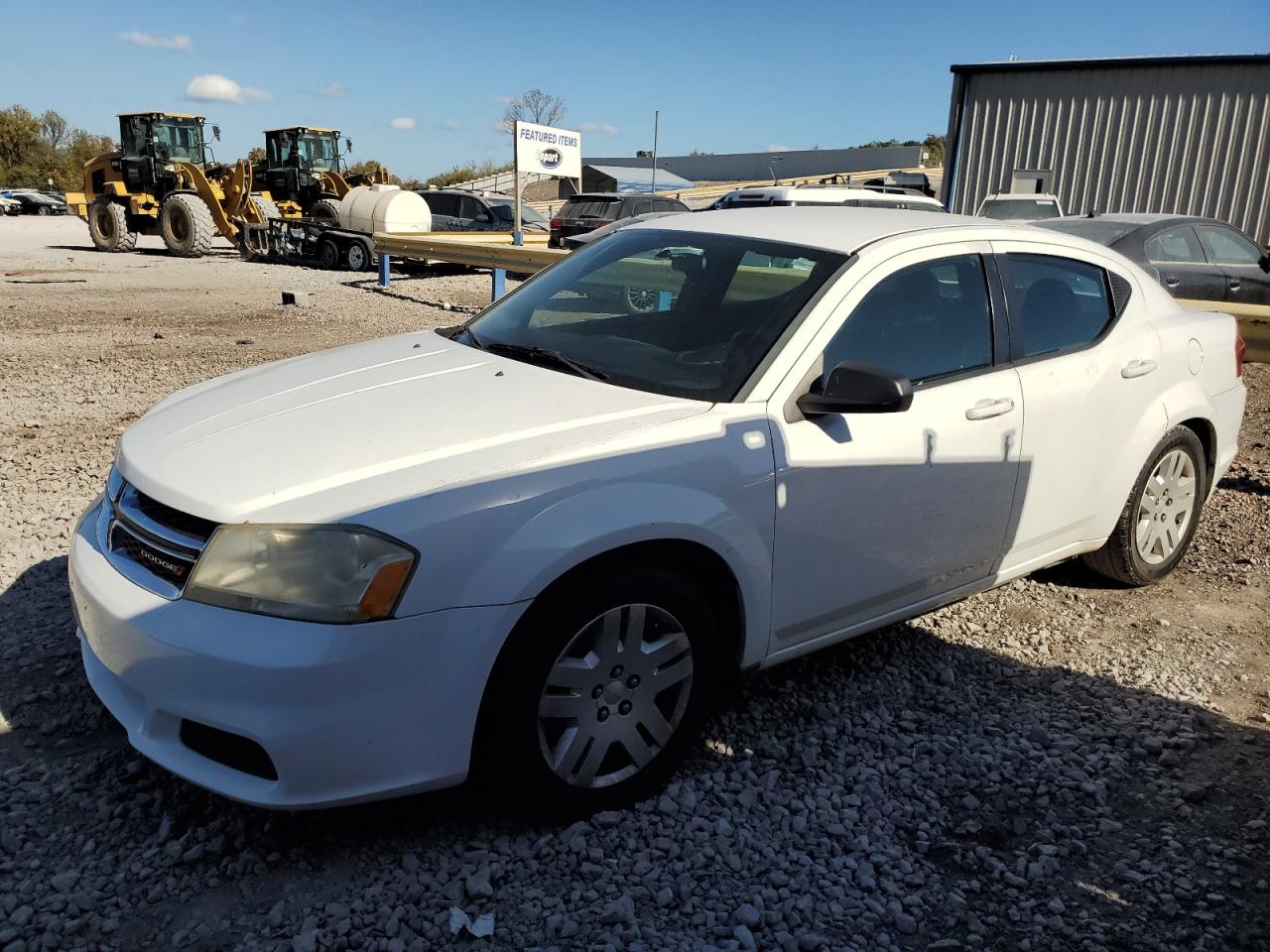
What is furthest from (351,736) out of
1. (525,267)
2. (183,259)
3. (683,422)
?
(183,259)

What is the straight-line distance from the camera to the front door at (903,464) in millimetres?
3105

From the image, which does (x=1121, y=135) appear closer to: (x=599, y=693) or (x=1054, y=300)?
(x=1054, y=300)

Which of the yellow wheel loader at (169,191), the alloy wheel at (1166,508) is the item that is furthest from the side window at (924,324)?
the yellow wheel loader at (169,191)

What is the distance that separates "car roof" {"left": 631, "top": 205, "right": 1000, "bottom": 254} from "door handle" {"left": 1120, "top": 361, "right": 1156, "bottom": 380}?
0.67 m

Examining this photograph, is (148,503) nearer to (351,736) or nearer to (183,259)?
(351,736)

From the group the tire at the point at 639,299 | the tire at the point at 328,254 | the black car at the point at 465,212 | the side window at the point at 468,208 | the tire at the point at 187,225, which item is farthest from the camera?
the tire at the point at 187,225

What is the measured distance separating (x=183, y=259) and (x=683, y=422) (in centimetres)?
2411

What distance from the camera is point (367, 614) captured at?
238cm

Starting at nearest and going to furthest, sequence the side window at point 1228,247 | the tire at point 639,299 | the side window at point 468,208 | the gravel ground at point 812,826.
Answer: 1. the gravel ground at point 812,826
2. the tire at point 639,299
3. the side window at point 1228,247
4. the side window at point 468,208

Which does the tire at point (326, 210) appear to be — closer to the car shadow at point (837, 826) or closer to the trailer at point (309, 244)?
the trailer at point (309, 244)

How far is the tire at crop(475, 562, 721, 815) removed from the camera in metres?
2.57

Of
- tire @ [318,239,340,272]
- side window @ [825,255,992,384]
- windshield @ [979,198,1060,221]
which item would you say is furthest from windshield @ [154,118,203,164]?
side window @ [825,255,992,384]

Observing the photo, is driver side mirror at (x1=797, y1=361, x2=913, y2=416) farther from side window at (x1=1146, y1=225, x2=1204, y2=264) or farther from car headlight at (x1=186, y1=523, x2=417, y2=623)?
side window at (x1=1146, y1=225, x2=1204, y2=264)

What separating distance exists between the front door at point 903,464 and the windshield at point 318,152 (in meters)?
24.0
